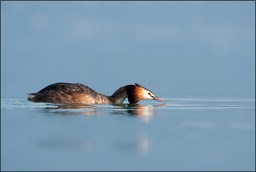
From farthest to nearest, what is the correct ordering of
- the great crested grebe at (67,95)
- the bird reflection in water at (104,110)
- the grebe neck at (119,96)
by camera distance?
the grebe neck at (119,96), the great crested grebe at (67,95), the bird reflection in water at (104,110)

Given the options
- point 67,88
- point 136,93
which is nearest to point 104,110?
point 67,88

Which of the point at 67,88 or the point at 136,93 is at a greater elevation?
the point at 67,88

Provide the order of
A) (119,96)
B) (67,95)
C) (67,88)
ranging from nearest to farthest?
(67,95), (67,88), (119,96)

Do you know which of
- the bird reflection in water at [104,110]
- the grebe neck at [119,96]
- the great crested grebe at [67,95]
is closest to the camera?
the bird reflection in water at [104,110]

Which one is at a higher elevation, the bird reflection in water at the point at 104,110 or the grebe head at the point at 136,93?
the grebe head at the point at 136,93

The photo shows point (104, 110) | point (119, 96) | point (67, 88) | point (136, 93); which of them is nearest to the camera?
point (104, 110)

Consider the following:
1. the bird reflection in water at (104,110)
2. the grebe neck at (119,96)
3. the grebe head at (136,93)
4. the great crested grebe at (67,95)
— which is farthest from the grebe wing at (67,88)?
the grebe head at (136,93)

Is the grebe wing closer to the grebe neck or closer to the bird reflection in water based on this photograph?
the bird reflection in water

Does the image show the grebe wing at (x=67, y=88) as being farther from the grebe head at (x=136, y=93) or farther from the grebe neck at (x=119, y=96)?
the grebe head at (x=136, y=93)

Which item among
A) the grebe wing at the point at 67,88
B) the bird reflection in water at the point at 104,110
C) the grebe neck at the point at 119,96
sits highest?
the grebe wing at the point at 67,88

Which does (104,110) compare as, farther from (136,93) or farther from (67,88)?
(136,93)

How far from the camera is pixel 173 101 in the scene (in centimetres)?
2539

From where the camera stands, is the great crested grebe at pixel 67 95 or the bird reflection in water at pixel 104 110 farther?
the great crested grebe at pixel 67 95

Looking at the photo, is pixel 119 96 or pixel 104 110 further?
pixel 119 96
